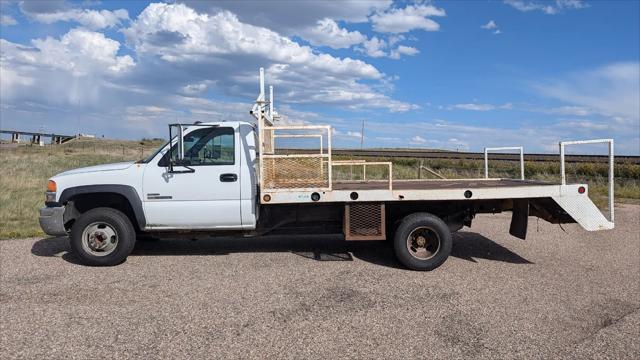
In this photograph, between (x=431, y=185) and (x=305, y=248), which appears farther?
(x=305, y=248)

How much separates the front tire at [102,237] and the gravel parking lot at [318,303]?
0.22 meters

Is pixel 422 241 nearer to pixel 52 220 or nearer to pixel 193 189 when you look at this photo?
pixel 193 189

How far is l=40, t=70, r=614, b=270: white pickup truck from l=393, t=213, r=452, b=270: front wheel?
1 centimetres

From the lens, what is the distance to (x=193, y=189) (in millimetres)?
7168

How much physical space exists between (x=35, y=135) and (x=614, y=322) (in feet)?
302

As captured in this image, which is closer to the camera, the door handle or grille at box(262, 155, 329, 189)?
grille at box(262, 155, 329, 189)

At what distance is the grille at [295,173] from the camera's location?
7023mm

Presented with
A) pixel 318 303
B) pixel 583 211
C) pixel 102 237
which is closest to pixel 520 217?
pixel 583 211

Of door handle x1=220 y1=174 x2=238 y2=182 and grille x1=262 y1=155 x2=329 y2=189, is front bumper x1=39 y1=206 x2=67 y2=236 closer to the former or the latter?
door handle x1=220 y1=174 x2=238 y2=182

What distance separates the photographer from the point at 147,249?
8453mm

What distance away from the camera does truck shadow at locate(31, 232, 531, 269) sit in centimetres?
790

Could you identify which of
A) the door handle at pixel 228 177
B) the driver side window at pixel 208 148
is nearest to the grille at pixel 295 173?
the door handle at pixel 228 177

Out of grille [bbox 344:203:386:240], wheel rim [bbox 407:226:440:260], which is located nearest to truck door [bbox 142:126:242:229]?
grille [bbox 344:203:386:240]

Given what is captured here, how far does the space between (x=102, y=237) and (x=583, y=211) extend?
6.55 m
